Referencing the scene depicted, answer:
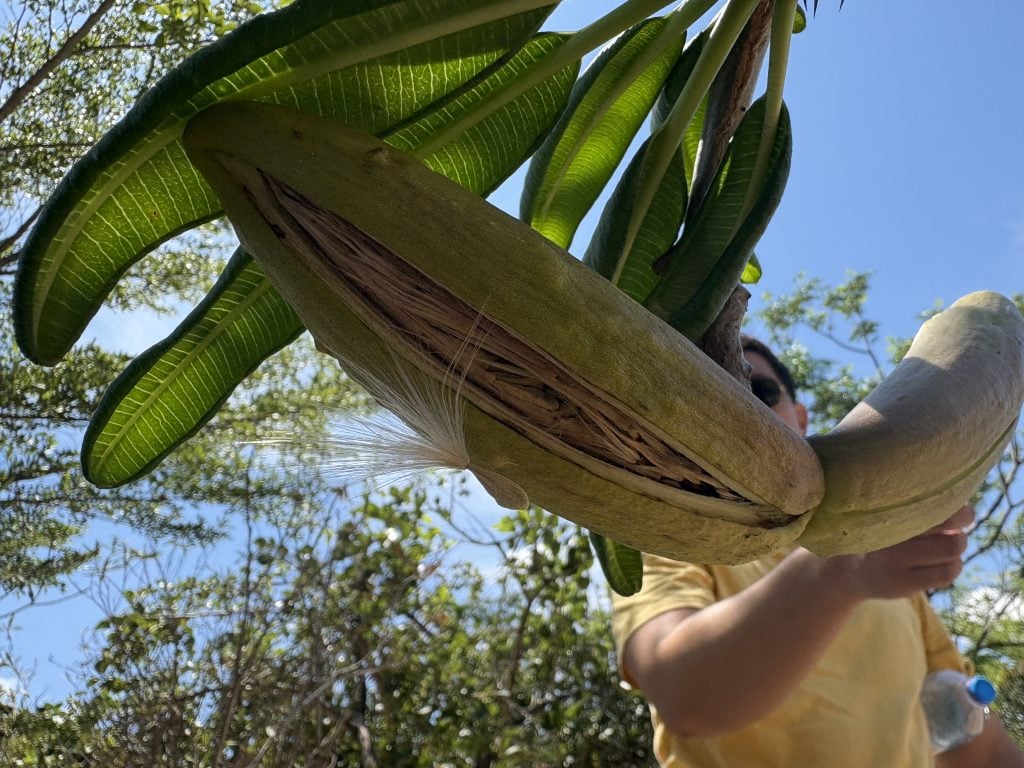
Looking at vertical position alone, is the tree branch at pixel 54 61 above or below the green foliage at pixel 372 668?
above

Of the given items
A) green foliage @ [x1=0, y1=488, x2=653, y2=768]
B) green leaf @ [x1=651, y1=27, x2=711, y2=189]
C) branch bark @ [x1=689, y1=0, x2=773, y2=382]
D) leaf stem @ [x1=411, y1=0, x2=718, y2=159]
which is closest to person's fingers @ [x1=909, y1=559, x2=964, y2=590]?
branch bark @ [x1=689, y1=0, x2=773, y2=382]

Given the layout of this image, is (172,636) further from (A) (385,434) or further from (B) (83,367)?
(A) (385,434)

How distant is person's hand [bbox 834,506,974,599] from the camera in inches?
33.3

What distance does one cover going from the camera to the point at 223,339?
2.49 feet

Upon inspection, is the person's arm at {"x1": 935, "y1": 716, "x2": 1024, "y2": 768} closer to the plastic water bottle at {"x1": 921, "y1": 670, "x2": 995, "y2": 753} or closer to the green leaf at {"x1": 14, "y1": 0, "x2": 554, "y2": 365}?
the plastic water bottle at {"x1": 921, "y1": 670, "x2": 995, "y2": 753}

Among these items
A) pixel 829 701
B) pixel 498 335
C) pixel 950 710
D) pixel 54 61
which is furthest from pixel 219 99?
pixel 54 61

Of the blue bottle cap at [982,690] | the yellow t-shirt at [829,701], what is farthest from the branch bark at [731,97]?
the blue bottle cap at [982,690]

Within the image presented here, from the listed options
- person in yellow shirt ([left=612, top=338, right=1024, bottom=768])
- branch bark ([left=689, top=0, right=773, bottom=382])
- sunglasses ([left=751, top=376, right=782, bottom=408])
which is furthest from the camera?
sunglasses ([left=751, top=376, right=782, bottom=408])

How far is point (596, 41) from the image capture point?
702 mm

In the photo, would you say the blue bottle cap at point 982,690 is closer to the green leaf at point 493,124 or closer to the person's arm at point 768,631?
the person's arm at point 768,631

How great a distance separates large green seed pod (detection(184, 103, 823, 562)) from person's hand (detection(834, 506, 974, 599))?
41 cm

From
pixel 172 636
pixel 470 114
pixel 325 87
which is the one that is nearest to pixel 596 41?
pixel 470 114

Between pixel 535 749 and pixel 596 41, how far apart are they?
2950 mm

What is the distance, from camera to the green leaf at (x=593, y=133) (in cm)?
84
